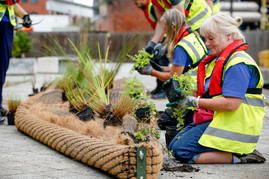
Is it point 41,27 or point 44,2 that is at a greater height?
point 44,2

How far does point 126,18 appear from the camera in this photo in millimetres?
27062

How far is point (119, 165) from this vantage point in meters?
2.60

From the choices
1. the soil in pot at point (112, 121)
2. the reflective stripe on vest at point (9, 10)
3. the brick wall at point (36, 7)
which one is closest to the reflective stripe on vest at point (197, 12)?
the soil in pot at point (112, 121)

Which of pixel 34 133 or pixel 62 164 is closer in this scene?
pixel 62 164

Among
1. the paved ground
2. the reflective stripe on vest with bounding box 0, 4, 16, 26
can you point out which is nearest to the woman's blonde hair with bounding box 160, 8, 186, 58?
the paved ground

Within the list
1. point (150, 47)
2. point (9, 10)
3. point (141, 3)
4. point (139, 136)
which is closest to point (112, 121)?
point (139, 136)

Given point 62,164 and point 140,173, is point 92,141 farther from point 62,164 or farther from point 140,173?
point 140,173

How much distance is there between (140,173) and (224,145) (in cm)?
81

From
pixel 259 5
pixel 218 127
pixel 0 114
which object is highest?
pixel 259 5

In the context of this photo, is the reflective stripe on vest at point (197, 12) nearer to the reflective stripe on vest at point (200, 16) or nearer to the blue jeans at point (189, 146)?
the reflective stripe on vest at point (200, 16)

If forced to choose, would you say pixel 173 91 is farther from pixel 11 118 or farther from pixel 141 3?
pixel 141 3

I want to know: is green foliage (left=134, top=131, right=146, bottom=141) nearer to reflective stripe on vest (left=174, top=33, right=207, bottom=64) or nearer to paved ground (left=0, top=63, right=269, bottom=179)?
paved ground (left=0, top=63, right=269, bottom=179)

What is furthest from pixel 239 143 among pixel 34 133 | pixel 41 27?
pixel 41 27

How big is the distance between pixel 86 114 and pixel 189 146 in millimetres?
1207
